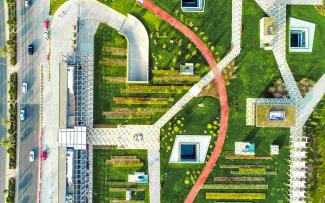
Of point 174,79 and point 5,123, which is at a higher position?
point 174,79

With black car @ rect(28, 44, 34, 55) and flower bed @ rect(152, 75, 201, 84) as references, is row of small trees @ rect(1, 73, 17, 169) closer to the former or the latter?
black car @ rect(28, 44, 34, 55)

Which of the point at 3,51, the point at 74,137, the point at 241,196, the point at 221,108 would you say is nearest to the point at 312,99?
the point at 221,108

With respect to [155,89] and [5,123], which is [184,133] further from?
[5,123]

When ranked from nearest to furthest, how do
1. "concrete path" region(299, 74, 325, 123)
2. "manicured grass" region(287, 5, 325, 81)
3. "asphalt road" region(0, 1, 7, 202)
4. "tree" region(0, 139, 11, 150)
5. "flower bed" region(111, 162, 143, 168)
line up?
"tree" region(0, 139, 11, 150)
"flower bed" region(111, 162, 143, 168)
"asphalt road" region(0, 1, 7, 202)
"manicured grass" region(287, 5, 325, 81)
"concrete path" region(299, 74, 325, 123)

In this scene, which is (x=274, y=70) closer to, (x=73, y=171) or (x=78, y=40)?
(x=78, y=40)

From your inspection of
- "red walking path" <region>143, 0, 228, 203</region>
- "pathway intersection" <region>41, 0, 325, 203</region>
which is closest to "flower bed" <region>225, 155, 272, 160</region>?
"red walking path" <region>143, 0, 228, 203</region>

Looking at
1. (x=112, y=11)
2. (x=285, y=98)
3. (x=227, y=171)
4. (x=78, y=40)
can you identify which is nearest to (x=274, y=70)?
(x=285, y=98)

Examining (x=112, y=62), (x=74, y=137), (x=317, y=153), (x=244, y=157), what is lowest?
(x=244, y=157)
